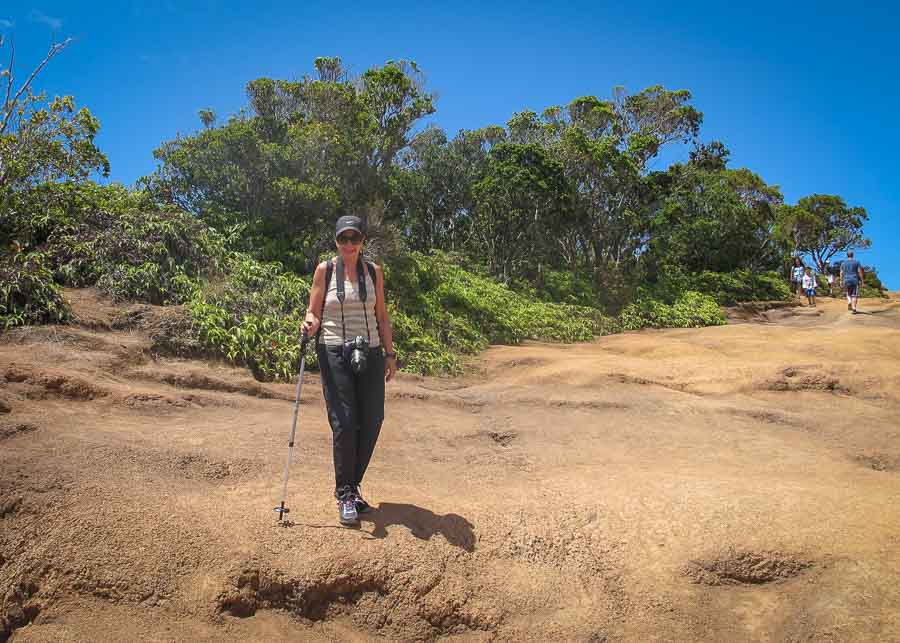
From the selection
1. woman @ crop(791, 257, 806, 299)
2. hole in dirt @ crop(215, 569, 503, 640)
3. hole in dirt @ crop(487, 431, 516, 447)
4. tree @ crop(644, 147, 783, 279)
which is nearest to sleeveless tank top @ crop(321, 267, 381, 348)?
hole in dirt @ crop(215, 569, 503, 640)

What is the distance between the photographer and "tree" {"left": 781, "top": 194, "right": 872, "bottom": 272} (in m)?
32.0

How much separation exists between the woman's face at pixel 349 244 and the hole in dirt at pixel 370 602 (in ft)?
5.50

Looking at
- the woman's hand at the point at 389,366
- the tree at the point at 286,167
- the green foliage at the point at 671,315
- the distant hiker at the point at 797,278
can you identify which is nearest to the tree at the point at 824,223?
the distant hiker at the point at 797,278

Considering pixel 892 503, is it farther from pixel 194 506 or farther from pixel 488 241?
pixel 488 241

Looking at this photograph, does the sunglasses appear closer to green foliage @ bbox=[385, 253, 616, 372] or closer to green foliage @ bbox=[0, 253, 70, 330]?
green foliage @ bbox=[0, 253, 70, 330]

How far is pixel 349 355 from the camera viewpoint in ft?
11.8

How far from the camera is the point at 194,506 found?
358 centimetres

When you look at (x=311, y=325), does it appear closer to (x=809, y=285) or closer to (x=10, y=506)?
(x=10, y=506)

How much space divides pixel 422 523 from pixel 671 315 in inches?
677

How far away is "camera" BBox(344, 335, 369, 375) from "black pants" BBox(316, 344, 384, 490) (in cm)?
5

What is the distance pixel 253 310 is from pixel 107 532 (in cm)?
599

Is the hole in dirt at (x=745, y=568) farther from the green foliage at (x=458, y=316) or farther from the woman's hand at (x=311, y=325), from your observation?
the green foliage at (x=458, y=316)

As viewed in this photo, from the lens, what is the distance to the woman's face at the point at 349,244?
12.0ft

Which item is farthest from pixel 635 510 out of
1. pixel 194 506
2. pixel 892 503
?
pixel 194 506
